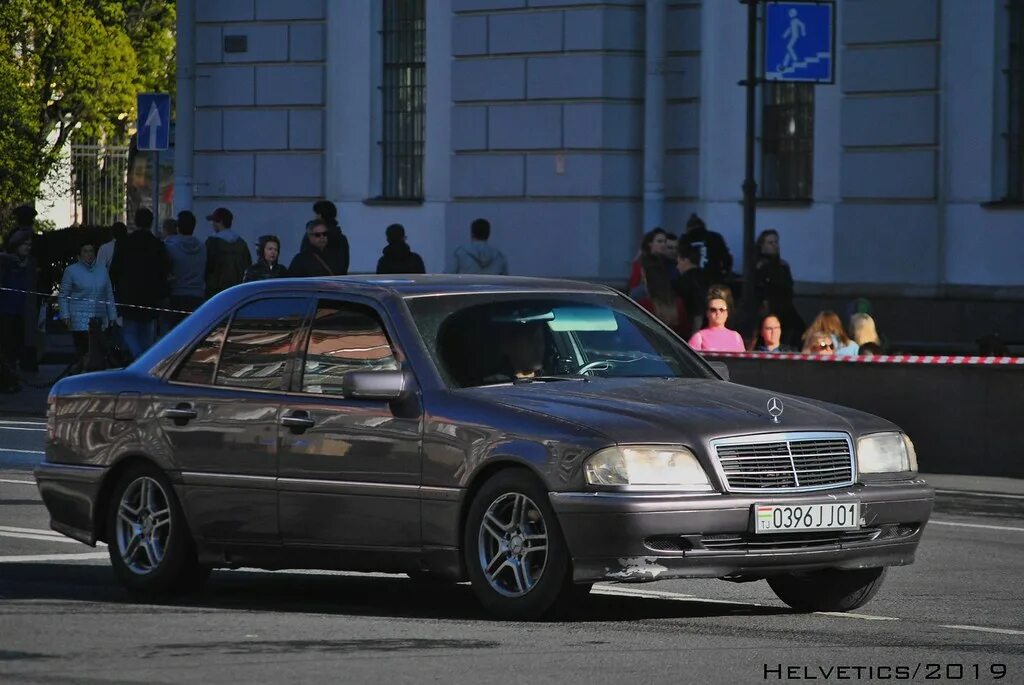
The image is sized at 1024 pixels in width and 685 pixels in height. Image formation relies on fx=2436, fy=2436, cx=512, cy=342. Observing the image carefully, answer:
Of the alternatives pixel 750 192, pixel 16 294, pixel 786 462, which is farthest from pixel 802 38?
pixel 786 462

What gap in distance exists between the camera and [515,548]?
9.53 metres

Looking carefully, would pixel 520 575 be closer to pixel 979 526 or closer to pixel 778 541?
pixel 778 541

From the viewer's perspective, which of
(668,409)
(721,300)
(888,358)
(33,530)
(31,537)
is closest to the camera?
(668,409)

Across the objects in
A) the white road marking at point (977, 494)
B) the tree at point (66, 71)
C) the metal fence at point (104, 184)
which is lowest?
the white road marking at point (977, 494)

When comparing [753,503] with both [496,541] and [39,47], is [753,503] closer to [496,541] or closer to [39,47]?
[496,541]

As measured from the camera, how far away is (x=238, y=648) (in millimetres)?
8859

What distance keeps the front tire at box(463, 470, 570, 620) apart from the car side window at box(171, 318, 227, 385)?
1816mm

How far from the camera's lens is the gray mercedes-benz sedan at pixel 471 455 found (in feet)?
A: 30.7

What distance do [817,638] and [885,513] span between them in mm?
795

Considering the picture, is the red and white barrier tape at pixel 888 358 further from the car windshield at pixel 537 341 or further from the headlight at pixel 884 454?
the headlight at pixel 884 454

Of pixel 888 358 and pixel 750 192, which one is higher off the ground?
pixel 750 192

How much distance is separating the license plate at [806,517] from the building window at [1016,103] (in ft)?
49.2

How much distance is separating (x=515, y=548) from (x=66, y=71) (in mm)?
45710

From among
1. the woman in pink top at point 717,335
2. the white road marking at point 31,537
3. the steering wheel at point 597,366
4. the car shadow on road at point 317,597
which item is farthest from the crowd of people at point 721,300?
the steering wheel at point 597,366
